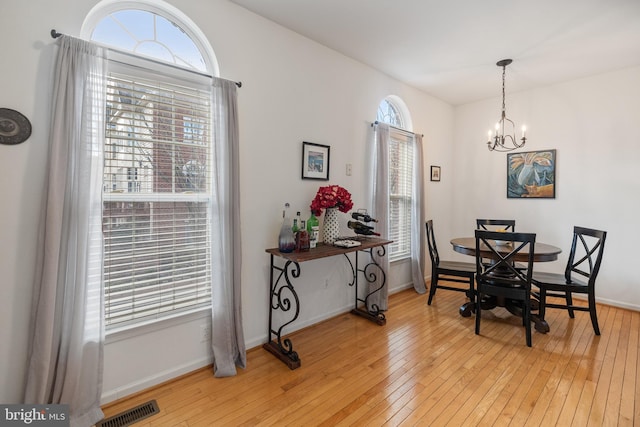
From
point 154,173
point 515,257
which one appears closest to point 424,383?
point 515,257

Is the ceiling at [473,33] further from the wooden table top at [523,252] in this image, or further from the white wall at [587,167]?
the wooden table top at [523,252]

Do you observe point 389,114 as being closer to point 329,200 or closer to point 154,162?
point 329,200

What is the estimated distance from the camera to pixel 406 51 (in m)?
3.08

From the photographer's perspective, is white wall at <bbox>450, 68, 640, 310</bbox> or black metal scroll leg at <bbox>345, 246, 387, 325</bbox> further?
white wall at <bbox>450, 68, 640, 310</bbox>

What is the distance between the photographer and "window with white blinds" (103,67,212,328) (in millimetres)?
1869

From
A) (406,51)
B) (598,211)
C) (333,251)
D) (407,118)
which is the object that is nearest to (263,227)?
(333,251)

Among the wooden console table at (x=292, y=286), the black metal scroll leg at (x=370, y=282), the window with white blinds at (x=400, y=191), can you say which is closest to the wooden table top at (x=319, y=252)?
the wooden console table at (x=292, y=286)

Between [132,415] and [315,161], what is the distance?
7.53 ft

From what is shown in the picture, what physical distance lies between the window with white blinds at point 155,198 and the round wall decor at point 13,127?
1.16 ft

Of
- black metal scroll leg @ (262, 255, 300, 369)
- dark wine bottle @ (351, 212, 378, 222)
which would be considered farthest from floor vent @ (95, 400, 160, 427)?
dark wine bottle @ (351, 212, 378, 222)

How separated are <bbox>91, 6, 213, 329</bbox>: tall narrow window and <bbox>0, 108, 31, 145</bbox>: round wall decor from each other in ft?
1.15

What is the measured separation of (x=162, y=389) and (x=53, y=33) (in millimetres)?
2210

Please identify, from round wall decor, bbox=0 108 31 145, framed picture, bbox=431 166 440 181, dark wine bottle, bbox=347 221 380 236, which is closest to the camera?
round wall decor, bbox=0 108 31 145

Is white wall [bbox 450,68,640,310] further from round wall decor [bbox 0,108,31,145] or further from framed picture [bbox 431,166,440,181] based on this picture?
round wall decor [bbox 0,108,31,145]
